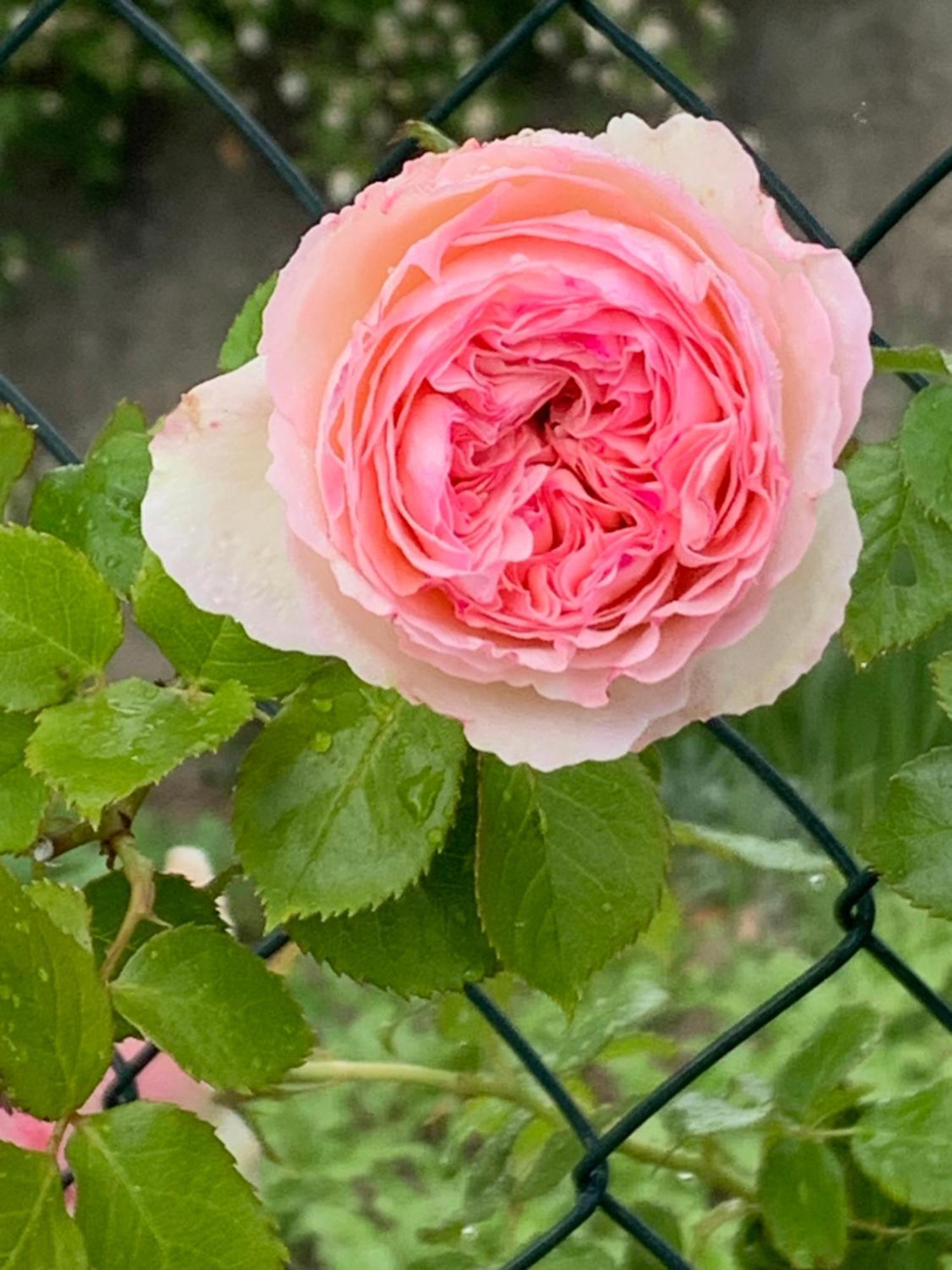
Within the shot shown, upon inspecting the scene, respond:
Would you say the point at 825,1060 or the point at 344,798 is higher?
the point at 344,798

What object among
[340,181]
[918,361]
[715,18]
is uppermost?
[918,361]

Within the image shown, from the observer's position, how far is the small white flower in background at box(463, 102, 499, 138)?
76.8 inches

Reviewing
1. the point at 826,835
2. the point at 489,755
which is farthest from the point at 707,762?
the point at 489,755

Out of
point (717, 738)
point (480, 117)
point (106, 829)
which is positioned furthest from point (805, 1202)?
point (480, 117)

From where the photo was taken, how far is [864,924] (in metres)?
0.42

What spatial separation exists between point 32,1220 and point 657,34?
1810 mm

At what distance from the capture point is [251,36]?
206 cm

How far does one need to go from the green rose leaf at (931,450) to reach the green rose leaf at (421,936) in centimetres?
13

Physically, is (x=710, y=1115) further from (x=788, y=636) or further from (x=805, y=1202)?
(x=788, y=636)

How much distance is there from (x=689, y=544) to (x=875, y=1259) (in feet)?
1.14

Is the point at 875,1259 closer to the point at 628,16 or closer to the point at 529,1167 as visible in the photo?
the point at 529,1167

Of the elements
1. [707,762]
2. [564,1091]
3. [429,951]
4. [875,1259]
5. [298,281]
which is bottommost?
[707,762]

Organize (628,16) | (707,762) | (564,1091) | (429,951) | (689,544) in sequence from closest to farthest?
(689,544)
(429,951)
(564,1091)
(707,762)
(628,16)

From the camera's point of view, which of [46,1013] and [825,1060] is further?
[825,1060]
